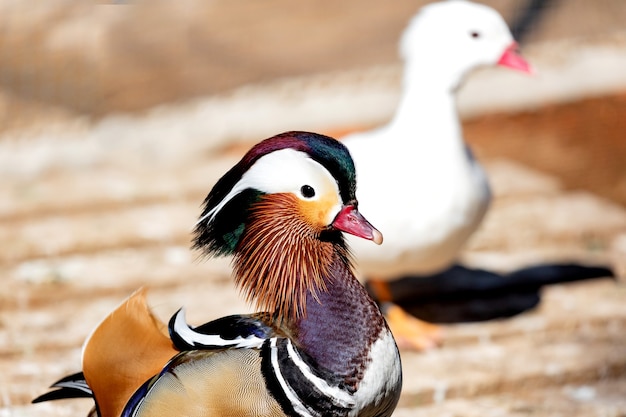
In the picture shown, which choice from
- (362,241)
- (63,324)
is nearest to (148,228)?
(63,324)

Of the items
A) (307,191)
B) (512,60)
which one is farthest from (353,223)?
(512,60)

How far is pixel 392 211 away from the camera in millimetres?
1968

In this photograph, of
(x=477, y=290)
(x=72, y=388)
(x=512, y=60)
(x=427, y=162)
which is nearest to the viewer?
(x=72, y=388)

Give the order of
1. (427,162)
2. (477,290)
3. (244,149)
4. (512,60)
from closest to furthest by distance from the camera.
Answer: (427,162)
(512,60)
(477,290)
(244,149)

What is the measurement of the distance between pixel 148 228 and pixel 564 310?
42.9 inches

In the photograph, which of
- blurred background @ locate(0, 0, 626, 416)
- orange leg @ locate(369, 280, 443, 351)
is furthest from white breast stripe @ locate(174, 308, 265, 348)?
orange leg @ locate(369, 280, 443, 351)

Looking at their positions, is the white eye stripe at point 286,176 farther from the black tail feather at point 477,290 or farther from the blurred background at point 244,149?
the black tail feather at point 477,290

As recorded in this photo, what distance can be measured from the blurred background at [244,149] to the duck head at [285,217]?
583 millimetres

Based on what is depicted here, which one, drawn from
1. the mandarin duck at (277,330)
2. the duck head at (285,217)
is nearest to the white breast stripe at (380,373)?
the mandarin duck at (277,330)

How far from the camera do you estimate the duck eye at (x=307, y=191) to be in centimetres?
130

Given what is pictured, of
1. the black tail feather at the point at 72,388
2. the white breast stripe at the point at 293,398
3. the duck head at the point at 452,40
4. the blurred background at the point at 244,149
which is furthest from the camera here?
the duck head at the point at 452,40

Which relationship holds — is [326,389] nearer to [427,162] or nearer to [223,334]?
[223,334]

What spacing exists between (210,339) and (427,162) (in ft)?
2.83

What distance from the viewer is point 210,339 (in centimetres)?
133
